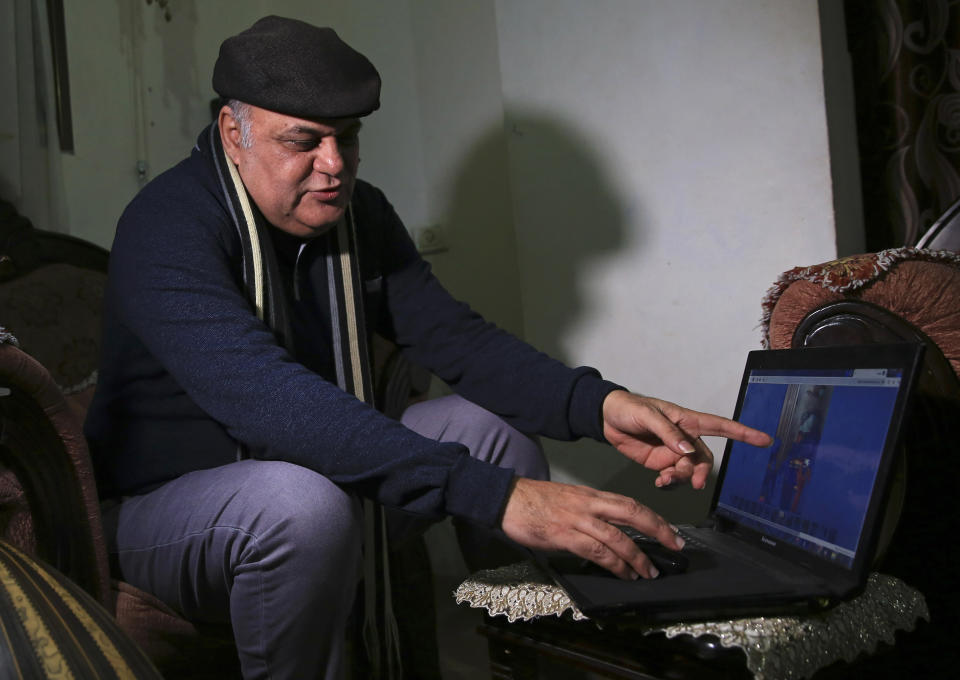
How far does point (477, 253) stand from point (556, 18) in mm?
694

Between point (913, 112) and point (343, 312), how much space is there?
115 cm

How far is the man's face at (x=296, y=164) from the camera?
978 millimetres

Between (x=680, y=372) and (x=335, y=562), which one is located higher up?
(x=680, y=372)

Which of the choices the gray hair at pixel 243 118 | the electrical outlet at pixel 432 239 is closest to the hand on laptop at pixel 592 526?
the gray hair at pixel 243 118

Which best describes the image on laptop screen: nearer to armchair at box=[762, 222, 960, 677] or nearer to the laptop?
the laptop

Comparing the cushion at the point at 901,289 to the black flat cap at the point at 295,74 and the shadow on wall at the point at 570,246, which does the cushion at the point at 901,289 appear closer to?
the shadow on wall at the point at 570,246

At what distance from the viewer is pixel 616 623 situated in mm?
608

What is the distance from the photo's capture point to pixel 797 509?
727mm

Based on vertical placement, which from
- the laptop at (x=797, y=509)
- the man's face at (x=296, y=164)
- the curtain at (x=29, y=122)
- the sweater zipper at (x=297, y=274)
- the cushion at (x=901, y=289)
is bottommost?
the laptop at (x=797, y=509)

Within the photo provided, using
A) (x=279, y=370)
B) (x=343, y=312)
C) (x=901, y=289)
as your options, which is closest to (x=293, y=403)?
(x=279, y=370)

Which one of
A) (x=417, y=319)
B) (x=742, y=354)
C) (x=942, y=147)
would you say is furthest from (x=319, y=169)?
(x=942, y=147)

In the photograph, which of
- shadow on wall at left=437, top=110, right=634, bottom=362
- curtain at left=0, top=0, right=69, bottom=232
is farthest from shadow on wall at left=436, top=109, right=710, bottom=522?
curtain at left=0, top=0, right=69, bottom=232

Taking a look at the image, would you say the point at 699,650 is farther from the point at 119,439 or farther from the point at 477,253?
the point at 477,253

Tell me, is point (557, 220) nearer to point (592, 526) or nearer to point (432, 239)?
point (432, 239)
